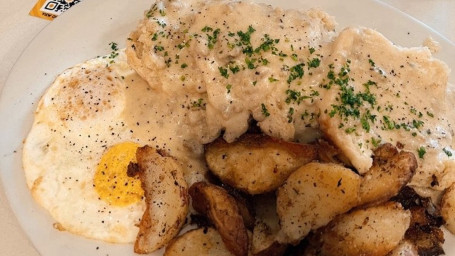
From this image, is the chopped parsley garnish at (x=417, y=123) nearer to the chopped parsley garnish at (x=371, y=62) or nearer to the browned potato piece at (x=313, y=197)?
the chopped parsley garnish at (x=371, y=62)

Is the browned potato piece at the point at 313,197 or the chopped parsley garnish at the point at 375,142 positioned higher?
the chopped parsley garnish at the point at 375,142

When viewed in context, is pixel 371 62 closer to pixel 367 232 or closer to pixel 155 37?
pixel 367 232

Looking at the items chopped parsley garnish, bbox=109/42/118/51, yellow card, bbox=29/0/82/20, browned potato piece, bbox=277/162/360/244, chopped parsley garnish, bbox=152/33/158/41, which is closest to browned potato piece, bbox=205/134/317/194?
browned potato piece, bbox=277/162/360/244

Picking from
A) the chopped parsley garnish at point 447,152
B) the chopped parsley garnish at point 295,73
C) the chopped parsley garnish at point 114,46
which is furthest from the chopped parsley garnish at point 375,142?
the chopped parsley garnish at point 114,46

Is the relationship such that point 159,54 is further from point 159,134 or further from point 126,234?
point 126,234

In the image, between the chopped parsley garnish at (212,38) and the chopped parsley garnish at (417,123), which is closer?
the chopped parsley garnish at (417,123)

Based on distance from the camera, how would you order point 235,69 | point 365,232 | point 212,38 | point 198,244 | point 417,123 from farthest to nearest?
point 212,38, point 235,69, point 417,123, point 198,244, point 365,232

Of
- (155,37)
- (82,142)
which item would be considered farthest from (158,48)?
(82,142)
